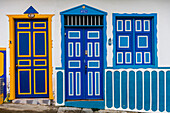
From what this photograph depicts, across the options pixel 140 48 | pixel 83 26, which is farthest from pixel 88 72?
pixel 140 48

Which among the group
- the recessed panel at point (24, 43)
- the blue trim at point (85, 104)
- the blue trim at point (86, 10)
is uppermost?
the blue trim at point (86, 10)

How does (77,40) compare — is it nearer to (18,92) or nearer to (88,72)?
(88,72)

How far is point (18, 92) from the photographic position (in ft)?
15.2

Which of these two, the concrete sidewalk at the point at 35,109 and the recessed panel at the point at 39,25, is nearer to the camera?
the concrete sidewalk at the point at 35,109

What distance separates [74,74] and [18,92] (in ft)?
5.89

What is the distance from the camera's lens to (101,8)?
459 cm

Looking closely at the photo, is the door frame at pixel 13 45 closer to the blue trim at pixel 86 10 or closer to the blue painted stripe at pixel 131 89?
the blue trim at pixel 86 10

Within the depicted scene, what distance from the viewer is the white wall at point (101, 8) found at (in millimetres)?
4523

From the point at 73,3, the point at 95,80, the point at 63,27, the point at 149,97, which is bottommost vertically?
the point at 149,97

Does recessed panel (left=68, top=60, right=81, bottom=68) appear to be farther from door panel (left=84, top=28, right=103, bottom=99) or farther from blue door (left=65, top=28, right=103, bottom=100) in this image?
door panel (left=84, top=28, right=103, bottom=99)

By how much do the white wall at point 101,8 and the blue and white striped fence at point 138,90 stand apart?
404 mm

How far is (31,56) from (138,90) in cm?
341

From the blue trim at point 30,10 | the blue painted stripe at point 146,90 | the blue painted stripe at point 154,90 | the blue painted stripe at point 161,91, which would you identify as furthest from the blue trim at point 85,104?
the blue trim at point 30,10

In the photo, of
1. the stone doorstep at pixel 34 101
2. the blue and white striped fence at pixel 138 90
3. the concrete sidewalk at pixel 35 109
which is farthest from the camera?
the blue and white striped fence at pixel 138 90
